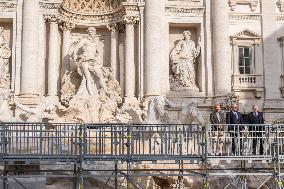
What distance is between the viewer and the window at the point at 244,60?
26719 millimetres

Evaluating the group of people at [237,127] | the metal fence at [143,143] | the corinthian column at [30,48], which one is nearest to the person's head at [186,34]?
the corinthian column at [30,48]

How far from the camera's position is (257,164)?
57.9ft

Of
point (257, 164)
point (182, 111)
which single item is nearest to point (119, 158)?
point (257, 164)

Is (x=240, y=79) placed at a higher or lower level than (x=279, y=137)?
higher

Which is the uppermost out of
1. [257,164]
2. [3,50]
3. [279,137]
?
[3,50]

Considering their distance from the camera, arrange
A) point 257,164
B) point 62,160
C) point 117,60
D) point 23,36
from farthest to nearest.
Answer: point 117,60 → point 23,36 → point 257,164 → point 62,160

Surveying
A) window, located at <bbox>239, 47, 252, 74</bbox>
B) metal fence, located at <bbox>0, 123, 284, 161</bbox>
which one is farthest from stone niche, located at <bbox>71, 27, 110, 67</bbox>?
metal fence, located at <bbox>0, 123, 284, 161</bbox>

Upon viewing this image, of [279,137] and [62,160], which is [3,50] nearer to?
[62,160]

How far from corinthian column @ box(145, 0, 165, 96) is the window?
13.9 ft

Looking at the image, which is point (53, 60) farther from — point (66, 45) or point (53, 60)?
point (66, 45)

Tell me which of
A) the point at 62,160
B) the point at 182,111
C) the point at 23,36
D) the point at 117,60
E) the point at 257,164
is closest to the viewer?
the point at 62,160

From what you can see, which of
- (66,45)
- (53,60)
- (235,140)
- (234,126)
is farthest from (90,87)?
(235,140)

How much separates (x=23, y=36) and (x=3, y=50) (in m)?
1.19

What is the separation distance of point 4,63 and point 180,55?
26.6ft
